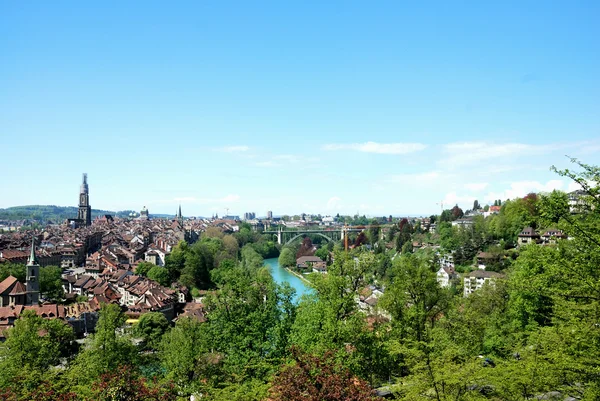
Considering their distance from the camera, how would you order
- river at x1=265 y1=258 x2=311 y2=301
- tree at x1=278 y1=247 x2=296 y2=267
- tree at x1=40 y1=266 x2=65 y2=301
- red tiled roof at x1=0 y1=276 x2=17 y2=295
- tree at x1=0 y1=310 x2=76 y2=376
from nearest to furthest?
1. tree at x1=0 y1=310 x2=76 y2=376
2. red tiled roof at x1=0 y1=276 x2=17 y2=295
3. tree at x1=40 y1=266 x2=65 y2=301
4. river at x1=265 y1=258 x2=311 y2=301
5. tree at x1=278 y1=247 x2=296 y2=267

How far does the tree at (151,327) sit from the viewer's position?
26812 mm

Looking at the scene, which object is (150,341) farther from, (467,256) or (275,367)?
(467,256)

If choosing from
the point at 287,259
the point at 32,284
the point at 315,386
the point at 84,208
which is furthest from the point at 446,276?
the point at 84,208

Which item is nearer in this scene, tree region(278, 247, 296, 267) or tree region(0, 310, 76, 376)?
tree region(0, 310, 76, 376)

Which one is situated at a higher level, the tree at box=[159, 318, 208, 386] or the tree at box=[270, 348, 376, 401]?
the tree at box=[270, 348, 376, 401]

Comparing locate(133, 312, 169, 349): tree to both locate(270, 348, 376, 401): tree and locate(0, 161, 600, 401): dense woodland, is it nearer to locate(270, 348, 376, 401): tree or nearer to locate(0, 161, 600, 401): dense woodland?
locate(0, 161, 600, 401): dense woodland

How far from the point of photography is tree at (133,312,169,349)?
26812 millimetres

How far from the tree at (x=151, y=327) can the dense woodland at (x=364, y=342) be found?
19 centimetres

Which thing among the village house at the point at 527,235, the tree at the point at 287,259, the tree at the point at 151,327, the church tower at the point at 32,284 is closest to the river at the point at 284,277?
the tree at the point at 287,259

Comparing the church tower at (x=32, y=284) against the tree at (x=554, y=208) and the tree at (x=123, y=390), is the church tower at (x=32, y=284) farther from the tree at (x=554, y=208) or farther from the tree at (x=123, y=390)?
the tree at (x=554, y=208)

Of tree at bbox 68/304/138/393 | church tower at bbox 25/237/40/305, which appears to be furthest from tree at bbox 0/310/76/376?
church tower at bbox 25/237/40/305

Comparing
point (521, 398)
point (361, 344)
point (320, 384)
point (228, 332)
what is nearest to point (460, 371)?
point (521, 398)

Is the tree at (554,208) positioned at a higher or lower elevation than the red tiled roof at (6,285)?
higher

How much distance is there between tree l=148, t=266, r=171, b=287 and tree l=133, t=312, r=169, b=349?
45.8ft
